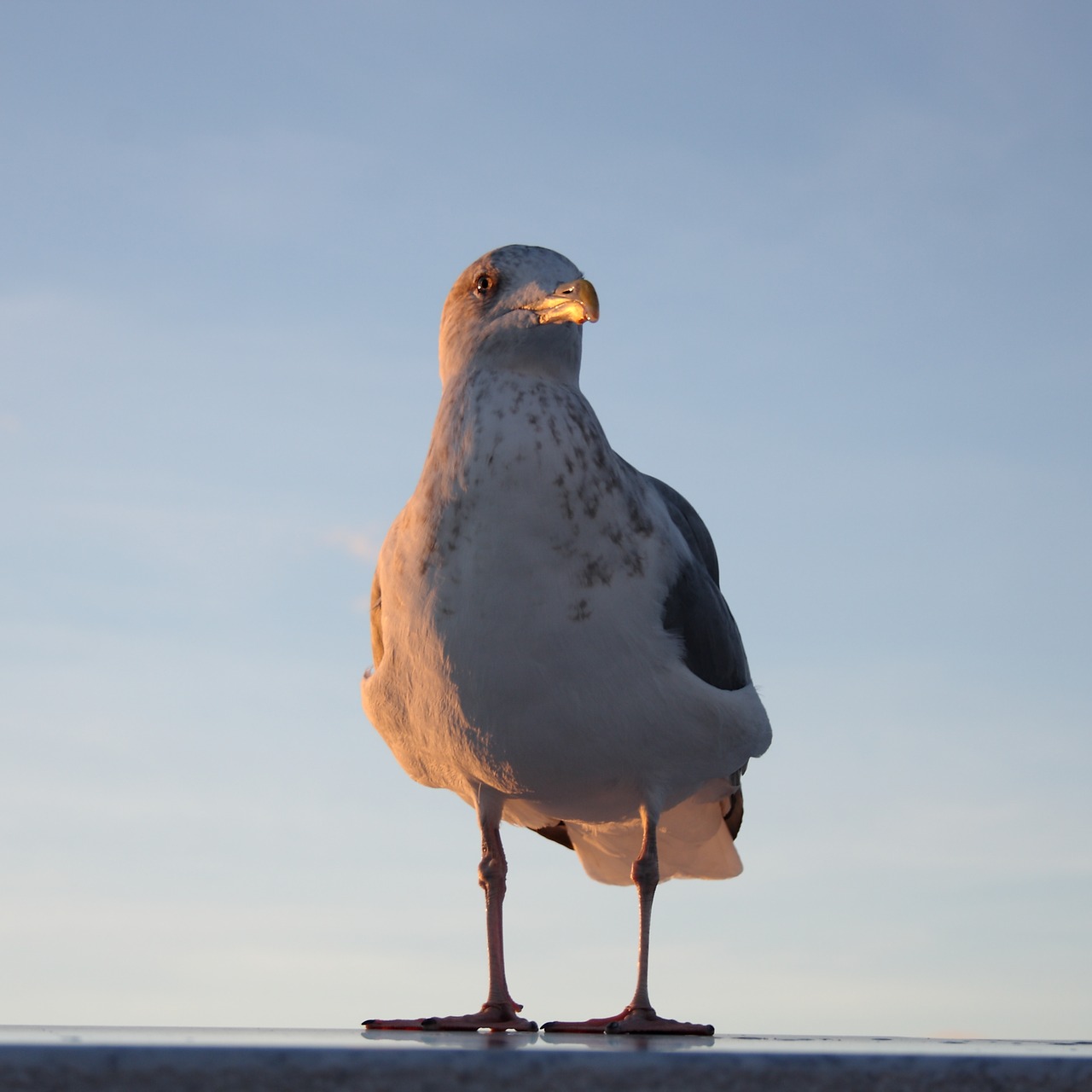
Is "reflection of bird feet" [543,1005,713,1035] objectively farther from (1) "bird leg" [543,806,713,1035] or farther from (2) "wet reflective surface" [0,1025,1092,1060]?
(2) "wet reflective surface" [0,1025,1092,1060]

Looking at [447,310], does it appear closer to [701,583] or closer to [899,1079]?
[701,583]

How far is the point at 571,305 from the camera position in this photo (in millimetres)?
6633

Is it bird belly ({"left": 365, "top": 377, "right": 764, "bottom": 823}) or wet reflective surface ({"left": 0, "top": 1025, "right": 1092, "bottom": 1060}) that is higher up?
bird belly ({"left": 365, "top": 377, "right": 764, "bottom": 823})

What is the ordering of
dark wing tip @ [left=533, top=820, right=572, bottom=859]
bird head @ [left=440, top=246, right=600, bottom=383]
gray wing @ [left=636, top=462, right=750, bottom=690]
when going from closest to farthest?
1. bird head @ [left=440, top=246, right=600, bottom=383]
2. gray wing @ [left=636, top=462, right=750, bottom=690]
3. dark wing tip @ [left=533, top=820, right=572, bottom=859]

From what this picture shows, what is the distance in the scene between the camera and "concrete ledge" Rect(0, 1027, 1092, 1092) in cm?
325

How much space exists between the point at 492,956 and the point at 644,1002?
881mm

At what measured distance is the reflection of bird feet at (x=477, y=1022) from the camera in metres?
6.34

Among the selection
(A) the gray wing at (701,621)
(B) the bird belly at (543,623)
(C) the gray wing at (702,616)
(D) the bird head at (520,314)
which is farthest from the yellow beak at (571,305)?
(A) the gray wing at (701,621)

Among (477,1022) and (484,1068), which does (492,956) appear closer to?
(477,1022)

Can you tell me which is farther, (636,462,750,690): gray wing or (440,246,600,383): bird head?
(636,462,750,690): gray wing

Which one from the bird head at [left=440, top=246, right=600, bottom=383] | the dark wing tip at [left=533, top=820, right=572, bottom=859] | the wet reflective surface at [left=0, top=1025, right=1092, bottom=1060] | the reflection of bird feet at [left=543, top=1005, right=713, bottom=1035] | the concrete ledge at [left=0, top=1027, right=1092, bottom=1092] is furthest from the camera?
the dark wing tip at [left=533, top=820, right=572, bottom=859]

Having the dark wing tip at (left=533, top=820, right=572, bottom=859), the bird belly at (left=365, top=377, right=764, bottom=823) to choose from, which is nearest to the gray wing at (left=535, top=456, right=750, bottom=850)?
the bird belly at (left=365, top=377, right=764, bottom=823)

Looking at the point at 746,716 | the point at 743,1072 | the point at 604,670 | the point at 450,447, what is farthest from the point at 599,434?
the point at 743,1072

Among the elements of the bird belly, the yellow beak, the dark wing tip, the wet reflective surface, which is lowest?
the wet reflective surface
